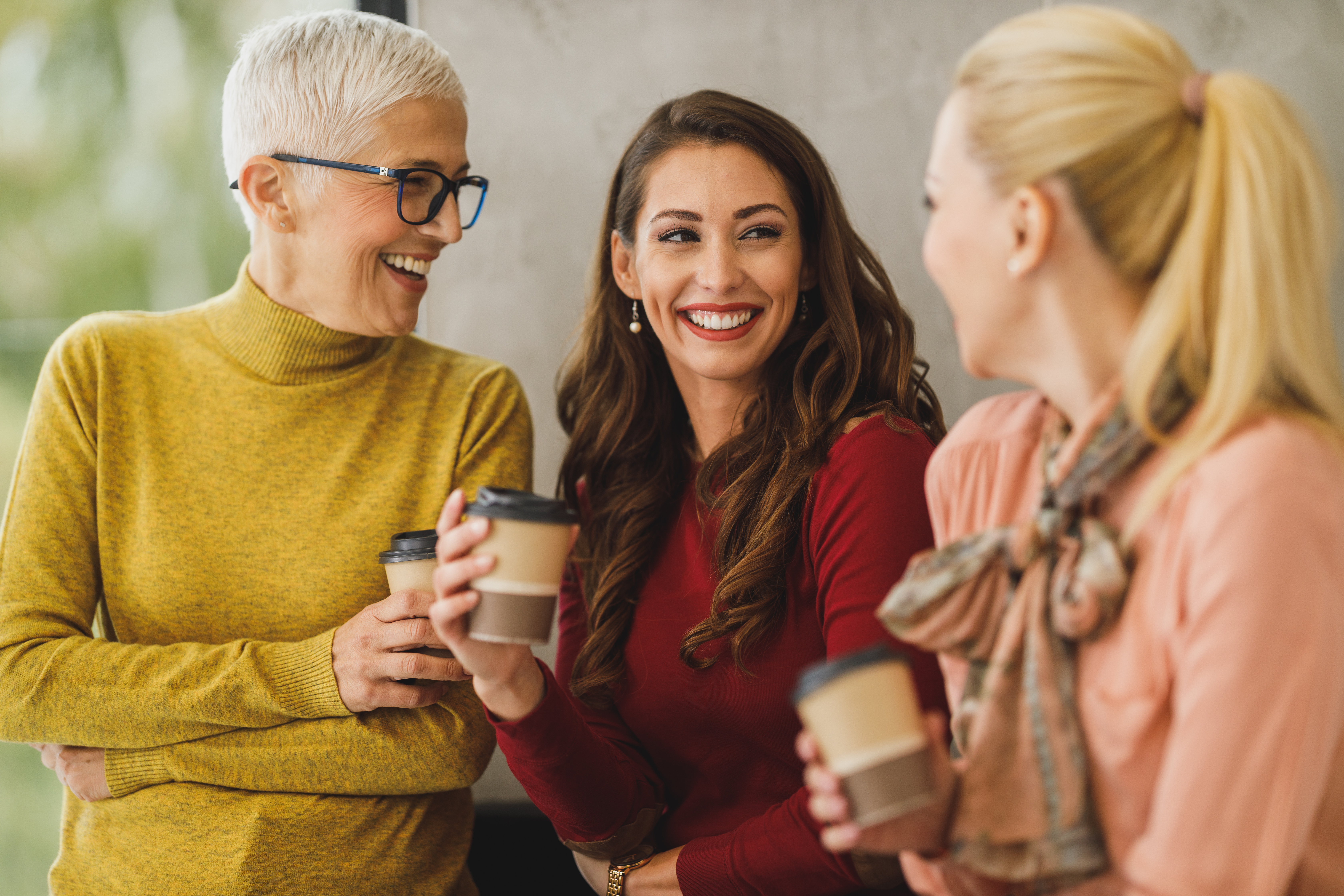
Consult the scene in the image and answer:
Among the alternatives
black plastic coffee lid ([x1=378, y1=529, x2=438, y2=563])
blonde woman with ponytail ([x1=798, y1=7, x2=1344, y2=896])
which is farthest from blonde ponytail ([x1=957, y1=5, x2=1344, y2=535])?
black plastic coffee lid ([x1=378, y1=529, x2=438, y2=563])

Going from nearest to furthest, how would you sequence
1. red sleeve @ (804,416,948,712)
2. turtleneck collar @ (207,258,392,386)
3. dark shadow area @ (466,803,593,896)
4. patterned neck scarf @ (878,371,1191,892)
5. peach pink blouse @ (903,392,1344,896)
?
peach pink blouse @ (903,392,1344,896), patterned neck scarf @ (878,371,1191,892), red sleeve @ (804,416,948,712), turtleneck collar @ (207,258,392,386), dark shadow area @ (466,803,593,896)

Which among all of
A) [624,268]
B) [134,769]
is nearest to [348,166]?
[624,268]

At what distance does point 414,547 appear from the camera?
140cm

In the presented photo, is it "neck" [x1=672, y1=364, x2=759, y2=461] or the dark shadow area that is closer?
"neck" [x1=672, y1=364, x2=759, y2=461]

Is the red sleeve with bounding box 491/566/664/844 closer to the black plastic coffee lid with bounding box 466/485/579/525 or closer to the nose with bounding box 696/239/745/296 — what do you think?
the black plastic coffee lid with bounding box 466/485/579/525

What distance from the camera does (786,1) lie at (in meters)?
2.04

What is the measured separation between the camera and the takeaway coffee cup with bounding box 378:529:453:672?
1397 mm

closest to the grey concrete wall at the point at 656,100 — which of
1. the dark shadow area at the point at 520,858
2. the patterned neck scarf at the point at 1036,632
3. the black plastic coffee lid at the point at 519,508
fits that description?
the dark shadow area at the point at 520,858

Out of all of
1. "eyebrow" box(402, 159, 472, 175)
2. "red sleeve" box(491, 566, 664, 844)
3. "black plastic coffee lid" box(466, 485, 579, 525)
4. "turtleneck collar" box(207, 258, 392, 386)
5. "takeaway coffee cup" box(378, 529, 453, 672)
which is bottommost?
"red sleeve" box(491, 566, 664, 844)

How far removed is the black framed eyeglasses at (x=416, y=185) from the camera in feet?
5.45

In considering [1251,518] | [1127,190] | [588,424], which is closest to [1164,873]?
[1251,518]

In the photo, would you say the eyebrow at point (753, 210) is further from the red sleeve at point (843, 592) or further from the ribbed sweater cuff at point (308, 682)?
the ribbed sweater cuff at point (308, 682)

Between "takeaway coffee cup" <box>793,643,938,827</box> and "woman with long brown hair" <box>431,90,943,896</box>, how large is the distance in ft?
1.60

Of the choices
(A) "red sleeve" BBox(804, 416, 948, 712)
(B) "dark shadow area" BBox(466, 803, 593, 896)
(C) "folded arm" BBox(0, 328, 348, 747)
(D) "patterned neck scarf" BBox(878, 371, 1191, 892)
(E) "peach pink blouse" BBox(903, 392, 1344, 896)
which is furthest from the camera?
(B) "dark shadow area" BBox(466, 803, 593, 896)
